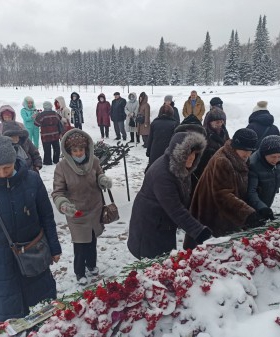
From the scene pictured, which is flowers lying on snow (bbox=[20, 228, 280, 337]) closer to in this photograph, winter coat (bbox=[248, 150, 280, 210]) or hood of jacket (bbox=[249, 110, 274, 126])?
winter coat (bbox=[248, 150, 280, 210])

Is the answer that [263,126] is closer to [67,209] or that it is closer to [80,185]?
[80,185]

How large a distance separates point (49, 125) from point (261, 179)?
6666 millimetres

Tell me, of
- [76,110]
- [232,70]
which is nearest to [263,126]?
[76,110]

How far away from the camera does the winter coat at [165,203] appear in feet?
8.33

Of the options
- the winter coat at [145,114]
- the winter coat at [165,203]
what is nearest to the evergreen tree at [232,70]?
the winter coat at [145,114]

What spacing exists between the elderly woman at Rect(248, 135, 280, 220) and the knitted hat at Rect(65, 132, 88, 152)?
175 cm

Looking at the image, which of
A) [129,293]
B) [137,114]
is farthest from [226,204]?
[137,114]

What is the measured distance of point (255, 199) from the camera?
2957 millimetres

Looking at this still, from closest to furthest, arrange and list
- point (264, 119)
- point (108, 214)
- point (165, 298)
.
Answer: point (165, 298)
point (108, 214)
point (264, 119)

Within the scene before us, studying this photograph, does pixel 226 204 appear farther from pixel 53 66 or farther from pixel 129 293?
pixel 53 66

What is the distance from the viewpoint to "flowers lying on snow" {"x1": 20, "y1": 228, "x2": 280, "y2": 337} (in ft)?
4.13

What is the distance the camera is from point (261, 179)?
3.10 meters

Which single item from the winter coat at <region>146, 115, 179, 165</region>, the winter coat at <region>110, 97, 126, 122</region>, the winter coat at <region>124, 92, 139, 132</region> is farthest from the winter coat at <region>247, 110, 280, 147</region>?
the winter coat at <region>110, 97, 126, 122</region>

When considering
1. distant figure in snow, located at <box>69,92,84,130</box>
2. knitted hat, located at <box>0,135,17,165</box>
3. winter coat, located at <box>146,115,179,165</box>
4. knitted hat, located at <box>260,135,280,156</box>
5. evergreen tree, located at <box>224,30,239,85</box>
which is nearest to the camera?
knitted hat, located at <box>0,135,17,165</box>
